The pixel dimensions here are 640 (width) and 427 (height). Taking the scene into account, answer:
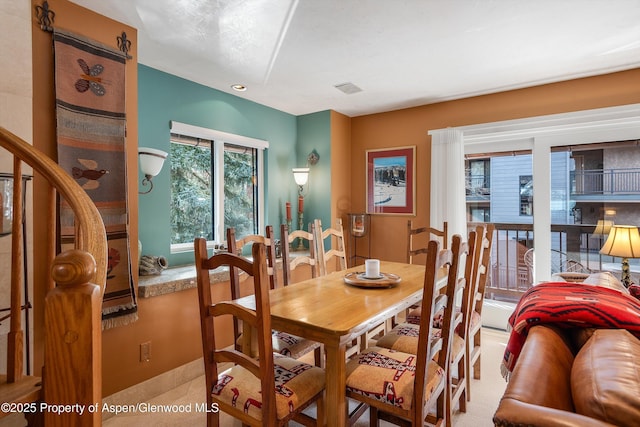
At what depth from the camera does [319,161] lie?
4082mm

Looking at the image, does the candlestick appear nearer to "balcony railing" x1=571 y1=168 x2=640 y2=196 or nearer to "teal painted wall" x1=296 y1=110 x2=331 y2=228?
"teal painted wall" x1=296 y1=110 x2=331 y2=228

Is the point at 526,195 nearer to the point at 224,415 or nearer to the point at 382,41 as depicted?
the point at 382,41

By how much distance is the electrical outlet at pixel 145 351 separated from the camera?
2312 mm

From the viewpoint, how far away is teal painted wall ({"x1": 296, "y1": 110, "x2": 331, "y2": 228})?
4.03 m

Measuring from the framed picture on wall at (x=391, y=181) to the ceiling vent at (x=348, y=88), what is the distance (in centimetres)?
94

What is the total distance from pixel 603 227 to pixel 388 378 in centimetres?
277

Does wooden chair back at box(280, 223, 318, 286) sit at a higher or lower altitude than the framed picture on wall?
lower

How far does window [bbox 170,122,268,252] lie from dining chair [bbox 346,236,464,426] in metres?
2.10

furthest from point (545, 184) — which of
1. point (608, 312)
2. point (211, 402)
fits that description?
point (211, 402)

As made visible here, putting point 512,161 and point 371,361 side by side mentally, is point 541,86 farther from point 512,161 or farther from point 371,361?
point 371,361

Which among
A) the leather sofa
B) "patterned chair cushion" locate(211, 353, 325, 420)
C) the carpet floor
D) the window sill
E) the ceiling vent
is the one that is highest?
the ceiling vent

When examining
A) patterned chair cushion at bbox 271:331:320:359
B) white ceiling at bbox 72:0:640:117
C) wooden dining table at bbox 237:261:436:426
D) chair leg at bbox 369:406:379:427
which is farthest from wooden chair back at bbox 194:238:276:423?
white ceiling at bbox 72:0:640:117

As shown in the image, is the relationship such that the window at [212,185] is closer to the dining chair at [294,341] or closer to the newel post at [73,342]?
the dining chair at [294,341]

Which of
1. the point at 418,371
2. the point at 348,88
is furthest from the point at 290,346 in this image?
the point at 348,88
